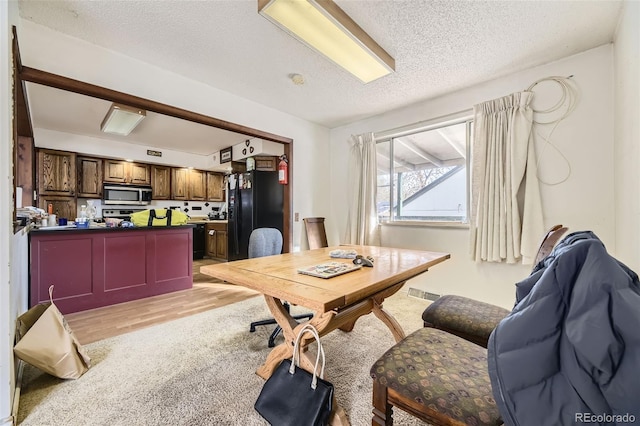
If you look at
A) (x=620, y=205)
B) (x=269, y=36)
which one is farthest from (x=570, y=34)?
(x=269, y=36)

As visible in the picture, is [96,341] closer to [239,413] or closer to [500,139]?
[239,413]

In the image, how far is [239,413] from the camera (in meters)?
1.34

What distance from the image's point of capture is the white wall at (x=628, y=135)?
4.77 ft

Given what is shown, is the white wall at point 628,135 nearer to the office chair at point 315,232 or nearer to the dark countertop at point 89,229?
the office chair at point 315,232

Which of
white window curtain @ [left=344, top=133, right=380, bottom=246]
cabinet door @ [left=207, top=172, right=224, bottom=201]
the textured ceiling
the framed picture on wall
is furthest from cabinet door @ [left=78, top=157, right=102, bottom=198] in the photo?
white window curtain @ [left=344, top=133, right=380, bottom=246]

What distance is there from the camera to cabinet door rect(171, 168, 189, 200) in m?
5.93

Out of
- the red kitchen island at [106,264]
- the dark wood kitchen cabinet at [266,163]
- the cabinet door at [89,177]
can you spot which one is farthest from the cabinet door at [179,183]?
the red kitchen island at [106,264]

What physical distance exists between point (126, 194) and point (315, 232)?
4.28m

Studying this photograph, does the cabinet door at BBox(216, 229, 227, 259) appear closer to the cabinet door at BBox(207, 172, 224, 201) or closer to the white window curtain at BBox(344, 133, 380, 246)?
the cabinet door at BBox(207, 172, 224, 201)

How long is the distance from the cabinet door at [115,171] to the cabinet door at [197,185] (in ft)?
4.19

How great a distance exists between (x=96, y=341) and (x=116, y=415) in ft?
3.47

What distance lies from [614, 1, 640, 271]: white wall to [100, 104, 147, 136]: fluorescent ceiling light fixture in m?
4.47

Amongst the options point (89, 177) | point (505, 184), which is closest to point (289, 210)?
point (505, 184)

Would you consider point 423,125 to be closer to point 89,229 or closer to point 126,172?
point 89,229
